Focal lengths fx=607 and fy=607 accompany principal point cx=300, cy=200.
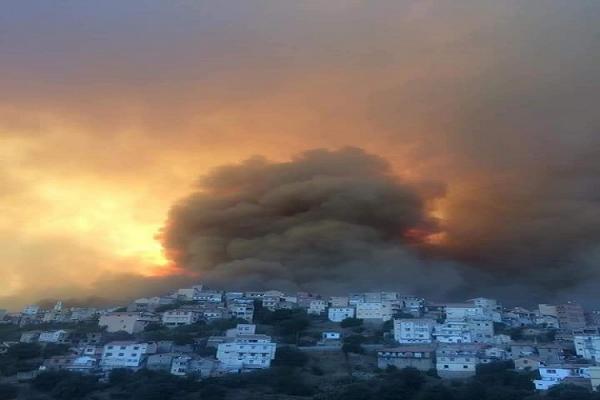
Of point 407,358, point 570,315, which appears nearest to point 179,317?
point 407,358

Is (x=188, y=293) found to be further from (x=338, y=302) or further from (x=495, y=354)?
(x=495, y=354)

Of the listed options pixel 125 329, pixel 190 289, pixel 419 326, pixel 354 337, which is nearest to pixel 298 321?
pixel 354 337

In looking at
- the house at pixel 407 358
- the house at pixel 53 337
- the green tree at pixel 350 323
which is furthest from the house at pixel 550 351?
the house at pixel 53 337

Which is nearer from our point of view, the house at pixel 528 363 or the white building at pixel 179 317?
the house at pixel 528 363

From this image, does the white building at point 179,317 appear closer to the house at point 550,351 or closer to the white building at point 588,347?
the house at point 550,351

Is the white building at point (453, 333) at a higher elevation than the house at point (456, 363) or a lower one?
higher

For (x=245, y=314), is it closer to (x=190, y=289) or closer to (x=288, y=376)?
(x=190, y=289)
